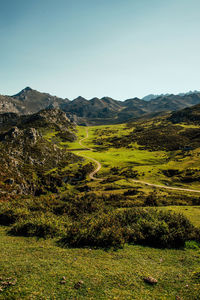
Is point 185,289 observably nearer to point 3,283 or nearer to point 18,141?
point 3,283

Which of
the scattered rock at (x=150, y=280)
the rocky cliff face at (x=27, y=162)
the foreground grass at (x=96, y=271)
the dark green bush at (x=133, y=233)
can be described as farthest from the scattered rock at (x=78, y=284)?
the rocky cliff face at (x=27, y=162)

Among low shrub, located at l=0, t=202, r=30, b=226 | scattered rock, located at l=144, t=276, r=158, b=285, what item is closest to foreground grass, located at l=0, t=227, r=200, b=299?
scattered rock, located at l=144, t=276, r=158, b=285

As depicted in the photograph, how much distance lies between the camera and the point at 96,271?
47.5 ft

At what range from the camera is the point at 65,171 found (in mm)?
98375

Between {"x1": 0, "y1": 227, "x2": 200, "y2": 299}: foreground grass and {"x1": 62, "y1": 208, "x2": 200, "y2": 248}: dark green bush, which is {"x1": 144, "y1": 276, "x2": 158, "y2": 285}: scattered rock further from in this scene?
{"x1": 62, "y1": 208, "x2": 200, "y2": 248}: dark green bush

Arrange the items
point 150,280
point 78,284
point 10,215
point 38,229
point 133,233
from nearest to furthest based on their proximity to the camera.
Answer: point 78,284 < point 150,280 < point 133,233 < point 38,229 < point 10,215

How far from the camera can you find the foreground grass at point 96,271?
12156mm

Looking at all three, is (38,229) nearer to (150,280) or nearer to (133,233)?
(133,233)

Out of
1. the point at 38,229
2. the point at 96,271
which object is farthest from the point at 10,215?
the point at 96,271

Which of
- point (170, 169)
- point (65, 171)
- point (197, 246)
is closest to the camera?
→ point (197, 246)

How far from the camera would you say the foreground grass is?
39.9ft

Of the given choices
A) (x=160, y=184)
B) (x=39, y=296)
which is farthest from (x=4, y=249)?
(x=160, y=184)

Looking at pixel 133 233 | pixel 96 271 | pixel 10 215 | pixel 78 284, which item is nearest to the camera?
pixel 78 284

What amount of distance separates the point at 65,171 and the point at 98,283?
87654mm
